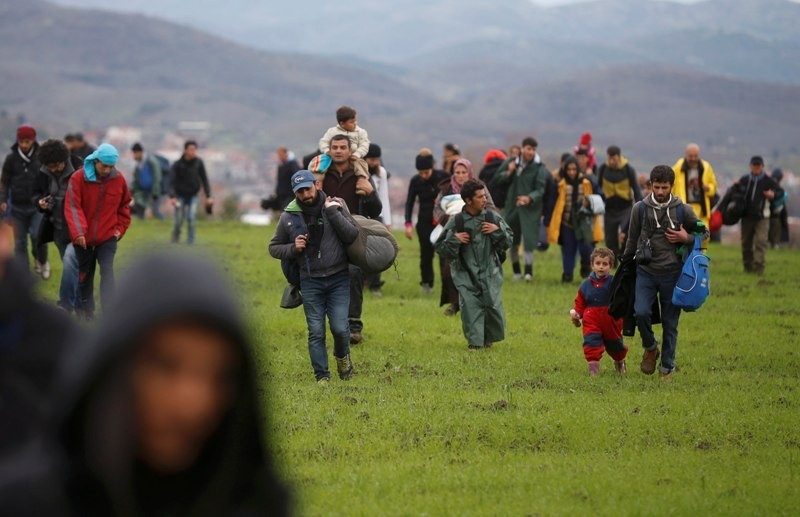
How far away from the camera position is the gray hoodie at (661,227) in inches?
521

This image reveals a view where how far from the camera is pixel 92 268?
52.6ft

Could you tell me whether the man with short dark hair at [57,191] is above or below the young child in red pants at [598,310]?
above

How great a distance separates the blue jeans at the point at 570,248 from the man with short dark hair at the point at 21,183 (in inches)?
348

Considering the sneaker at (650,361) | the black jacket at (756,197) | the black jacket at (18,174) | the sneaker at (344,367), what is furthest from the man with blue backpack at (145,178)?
the sneaker at (650,361)

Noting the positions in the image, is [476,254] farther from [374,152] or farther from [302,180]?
[374,152]

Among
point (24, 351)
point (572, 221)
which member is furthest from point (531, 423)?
point (572, 221)

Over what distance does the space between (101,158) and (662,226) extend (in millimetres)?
6083

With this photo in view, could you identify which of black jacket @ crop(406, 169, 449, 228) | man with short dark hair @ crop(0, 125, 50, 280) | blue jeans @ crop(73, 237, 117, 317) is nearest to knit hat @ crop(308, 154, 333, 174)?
blue jeans @ crop(73, 237, 117, 317)

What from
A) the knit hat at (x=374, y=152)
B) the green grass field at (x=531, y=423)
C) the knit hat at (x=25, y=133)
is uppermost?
the knit hat at (x=25, y=133)

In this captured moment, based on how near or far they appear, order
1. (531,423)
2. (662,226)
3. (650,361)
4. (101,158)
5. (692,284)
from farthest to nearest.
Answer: (101,158)
(650,361)
(662,226)
(692,284)
(531,423)

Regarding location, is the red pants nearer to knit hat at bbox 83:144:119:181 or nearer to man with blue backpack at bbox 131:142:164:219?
knit hat at bbox 83:144:119:181

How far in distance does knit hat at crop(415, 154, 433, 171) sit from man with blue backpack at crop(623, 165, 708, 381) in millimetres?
7321

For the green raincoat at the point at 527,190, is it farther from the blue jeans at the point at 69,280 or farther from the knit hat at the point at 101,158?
the knit hat at the point at 101,158

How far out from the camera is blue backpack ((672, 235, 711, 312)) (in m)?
12.9
